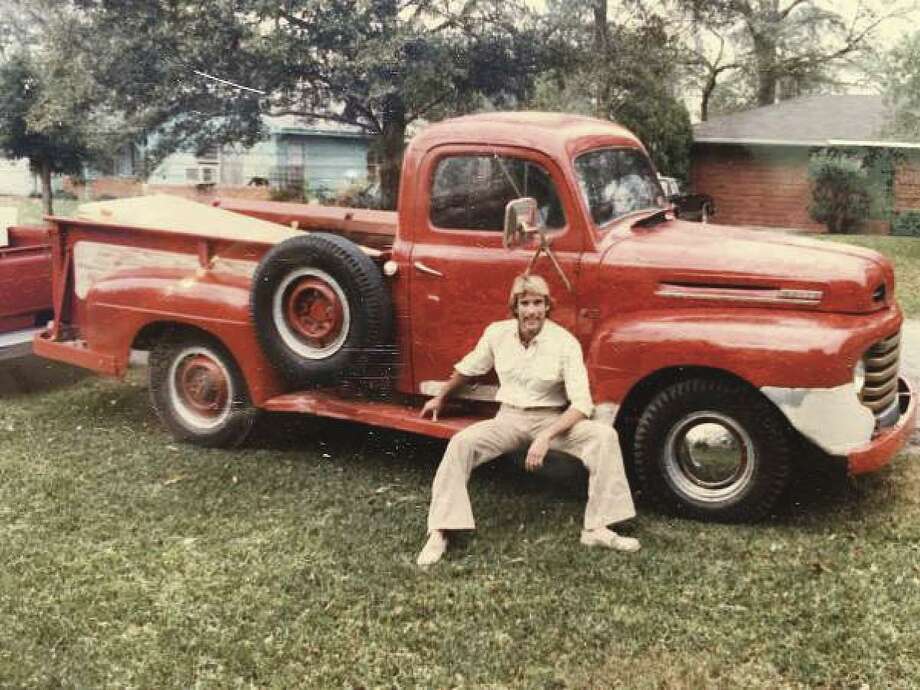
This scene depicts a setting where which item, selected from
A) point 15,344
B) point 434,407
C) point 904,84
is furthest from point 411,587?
point 904,84

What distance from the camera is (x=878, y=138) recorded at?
21.5 metres

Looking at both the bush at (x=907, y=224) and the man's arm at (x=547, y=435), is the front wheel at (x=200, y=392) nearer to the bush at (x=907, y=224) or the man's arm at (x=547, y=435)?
the man's arm at (x=547, y=435)

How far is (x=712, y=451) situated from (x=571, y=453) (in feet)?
2.25

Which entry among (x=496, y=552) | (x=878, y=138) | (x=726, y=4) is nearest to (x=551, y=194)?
(x=496, y=552)

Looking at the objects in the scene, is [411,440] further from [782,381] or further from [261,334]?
[782,381]

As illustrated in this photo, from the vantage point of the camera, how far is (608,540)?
14.9 ft

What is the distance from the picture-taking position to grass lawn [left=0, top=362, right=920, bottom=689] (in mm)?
3629

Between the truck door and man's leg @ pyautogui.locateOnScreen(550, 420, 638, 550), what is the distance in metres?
0.70

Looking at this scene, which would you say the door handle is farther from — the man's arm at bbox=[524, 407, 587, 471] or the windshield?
the man's arm at bbox=[524, 407, 587, 471]

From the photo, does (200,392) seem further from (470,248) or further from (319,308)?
(470,248)

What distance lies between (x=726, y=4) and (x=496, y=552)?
14.1 meters

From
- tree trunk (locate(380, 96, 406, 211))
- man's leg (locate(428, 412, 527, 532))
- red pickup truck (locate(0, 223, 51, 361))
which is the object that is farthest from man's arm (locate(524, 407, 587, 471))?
red pickup truck (locate(0, 223, 51, 361))

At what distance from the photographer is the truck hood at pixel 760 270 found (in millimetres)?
4641

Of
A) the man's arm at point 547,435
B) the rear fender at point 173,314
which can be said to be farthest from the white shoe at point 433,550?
the rear fender at point 173,314
